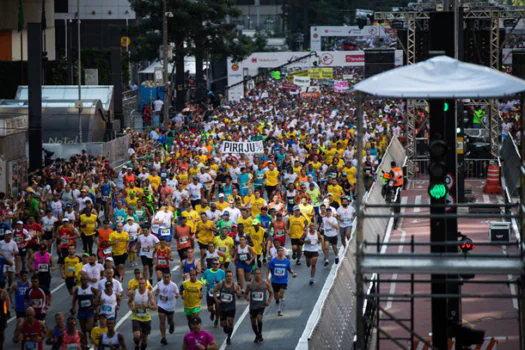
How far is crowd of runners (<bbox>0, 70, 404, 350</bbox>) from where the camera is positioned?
56.5ft

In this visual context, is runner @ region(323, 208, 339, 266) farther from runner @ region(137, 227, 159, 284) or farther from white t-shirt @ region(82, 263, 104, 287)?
white t-shirt @ region(82, 263, 104, 287)

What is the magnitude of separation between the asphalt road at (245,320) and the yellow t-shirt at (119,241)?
37.6 inches

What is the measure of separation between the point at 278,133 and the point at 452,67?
31402 mm

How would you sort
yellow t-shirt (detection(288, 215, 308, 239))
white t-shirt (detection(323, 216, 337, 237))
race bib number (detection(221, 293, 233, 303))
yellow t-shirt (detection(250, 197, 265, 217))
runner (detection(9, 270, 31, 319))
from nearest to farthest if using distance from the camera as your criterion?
race bib number (detection(221, 293, 233, 303)) < runner (detection(9, 270, 31, 319)) < yellow t-shirt (detection(288, 215, 308, 239)) < white t-shirt (detection(323, 216, 337, 237)) < yellow t-shirt (detection(250, 197, 265, 217))

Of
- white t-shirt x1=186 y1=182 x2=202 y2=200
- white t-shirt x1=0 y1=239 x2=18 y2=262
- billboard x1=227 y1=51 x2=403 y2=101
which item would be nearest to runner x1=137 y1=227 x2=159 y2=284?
white t-shirt x1=0 y1=239 x2=18 y2=262

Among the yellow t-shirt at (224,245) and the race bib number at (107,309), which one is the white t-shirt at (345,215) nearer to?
the yellow t-shirt at (224,245)

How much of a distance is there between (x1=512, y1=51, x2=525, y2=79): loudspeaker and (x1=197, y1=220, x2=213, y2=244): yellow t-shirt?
17.6 metres

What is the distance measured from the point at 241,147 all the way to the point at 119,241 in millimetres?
10928

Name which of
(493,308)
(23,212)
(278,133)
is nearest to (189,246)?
(23,212)

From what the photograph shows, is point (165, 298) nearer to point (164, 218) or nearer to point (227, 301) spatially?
point (227, 301)

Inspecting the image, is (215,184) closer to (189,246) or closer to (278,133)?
(189,246)

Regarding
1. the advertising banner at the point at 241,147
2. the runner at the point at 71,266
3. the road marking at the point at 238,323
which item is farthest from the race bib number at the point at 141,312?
the advertising banner at the point at 241,147

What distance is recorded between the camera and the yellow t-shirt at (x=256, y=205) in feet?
80.6

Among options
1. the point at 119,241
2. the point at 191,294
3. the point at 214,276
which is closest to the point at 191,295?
the point at 191,294
